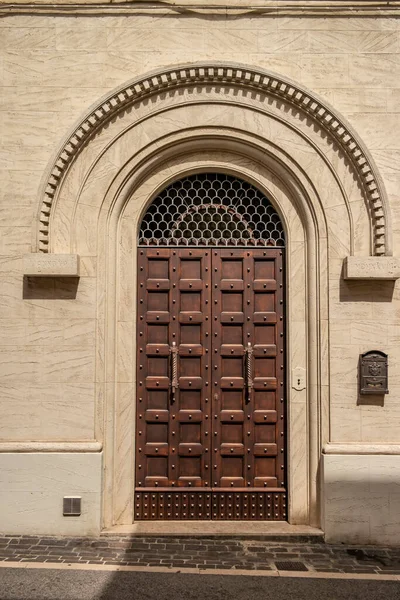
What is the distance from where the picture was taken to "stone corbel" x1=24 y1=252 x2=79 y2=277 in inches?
243

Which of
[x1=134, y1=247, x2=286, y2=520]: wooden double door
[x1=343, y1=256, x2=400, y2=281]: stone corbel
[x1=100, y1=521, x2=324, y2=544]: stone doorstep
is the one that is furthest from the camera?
[x1=134, y1=247, x2=286, y2=520]: wooden double door

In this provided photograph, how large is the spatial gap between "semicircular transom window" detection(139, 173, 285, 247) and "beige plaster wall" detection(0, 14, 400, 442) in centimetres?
94

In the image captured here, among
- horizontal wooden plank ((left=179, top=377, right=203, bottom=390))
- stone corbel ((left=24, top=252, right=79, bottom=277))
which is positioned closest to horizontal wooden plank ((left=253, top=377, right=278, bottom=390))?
horizontal wooden plank ((left=179, top=377, right=203, bottom=390))

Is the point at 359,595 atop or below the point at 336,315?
below

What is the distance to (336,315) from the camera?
6332 mm

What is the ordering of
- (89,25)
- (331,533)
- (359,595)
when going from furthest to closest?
(89,25), (331,533), (359,595)

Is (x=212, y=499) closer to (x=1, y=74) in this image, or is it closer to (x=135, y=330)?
(x=135, y=330)

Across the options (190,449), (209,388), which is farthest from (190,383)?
(190,449)

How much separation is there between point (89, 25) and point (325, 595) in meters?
6.65

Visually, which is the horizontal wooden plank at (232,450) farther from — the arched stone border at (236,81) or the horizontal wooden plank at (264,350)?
the arched stone border at (236,81)

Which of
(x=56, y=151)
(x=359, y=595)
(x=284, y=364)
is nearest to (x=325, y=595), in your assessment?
(x=359, y=595)

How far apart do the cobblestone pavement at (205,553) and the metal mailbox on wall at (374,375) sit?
174 centimetres

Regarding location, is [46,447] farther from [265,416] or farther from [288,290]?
[288,290]

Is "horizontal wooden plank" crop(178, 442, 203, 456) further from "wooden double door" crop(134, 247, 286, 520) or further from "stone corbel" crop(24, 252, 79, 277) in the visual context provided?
"stone corbel" crop(24, 252, 79, 277)
